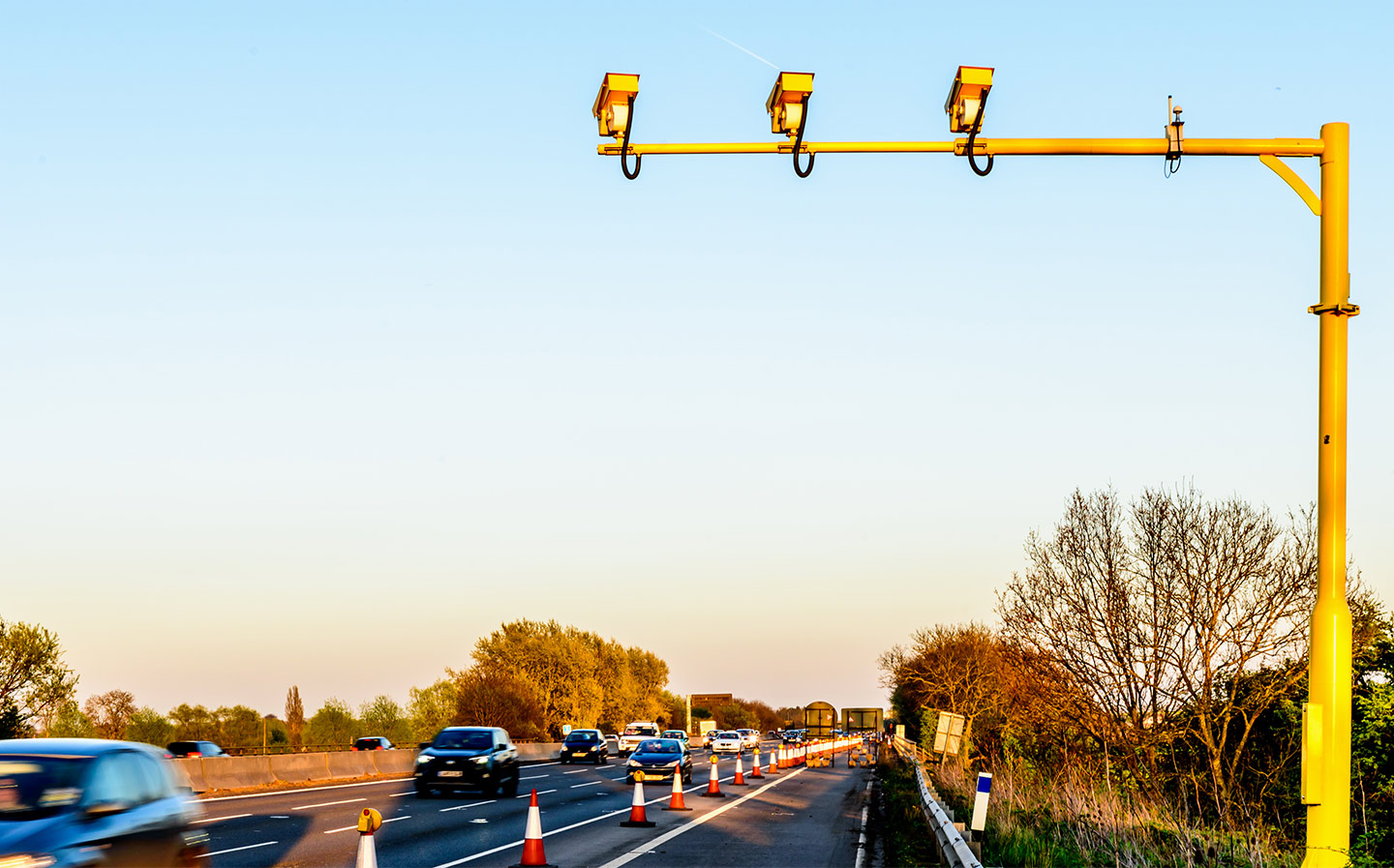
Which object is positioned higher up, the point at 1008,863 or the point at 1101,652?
the point at 1101,652

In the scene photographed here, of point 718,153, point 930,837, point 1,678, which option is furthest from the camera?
point 1,678

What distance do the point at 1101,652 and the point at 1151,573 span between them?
232 cm

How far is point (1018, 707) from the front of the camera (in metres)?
38.3

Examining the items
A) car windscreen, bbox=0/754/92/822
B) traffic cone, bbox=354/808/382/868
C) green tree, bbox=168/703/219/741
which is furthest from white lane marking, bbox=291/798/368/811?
green tree, bbox=168/703/219/741

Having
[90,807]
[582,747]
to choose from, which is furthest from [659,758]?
[90,807]

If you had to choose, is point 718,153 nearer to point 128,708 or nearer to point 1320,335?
point 1320,335

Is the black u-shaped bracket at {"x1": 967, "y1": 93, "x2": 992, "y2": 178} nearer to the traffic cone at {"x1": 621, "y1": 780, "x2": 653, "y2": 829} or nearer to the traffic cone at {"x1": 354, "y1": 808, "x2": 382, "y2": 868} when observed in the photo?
the traffic cone at {"x1": 354, "y1": 808, "x2": 382, "y2": 868}

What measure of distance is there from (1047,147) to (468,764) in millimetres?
24426

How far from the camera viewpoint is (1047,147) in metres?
9.34

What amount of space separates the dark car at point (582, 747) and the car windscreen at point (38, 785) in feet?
161

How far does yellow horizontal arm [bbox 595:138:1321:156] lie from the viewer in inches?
363

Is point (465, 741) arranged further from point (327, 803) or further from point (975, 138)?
point (975, 138)

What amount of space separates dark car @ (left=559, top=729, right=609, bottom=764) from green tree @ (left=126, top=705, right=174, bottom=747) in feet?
177

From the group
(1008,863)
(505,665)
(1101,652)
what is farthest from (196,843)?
(505,665)
